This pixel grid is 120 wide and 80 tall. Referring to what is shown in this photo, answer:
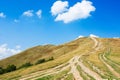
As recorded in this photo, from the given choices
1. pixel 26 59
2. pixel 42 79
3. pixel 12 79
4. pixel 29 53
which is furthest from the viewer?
pixel 29 53

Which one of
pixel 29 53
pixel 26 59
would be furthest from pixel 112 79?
pixel 29 53

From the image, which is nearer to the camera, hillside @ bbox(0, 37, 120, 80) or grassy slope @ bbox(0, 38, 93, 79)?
hillside @ bbox(0, 37, 120, 80)

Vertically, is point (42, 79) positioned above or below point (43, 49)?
below

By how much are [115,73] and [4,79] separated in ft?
116

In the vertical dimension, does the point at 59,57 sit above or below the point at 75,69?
above

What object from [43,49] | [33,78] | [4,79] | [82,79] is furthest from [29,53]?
[82,79]

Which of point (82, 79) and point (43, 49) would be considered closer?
point (82, 79)

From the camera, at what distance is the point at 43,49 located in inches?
7781

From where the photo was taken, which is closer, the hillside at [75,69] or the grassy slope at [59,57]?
the hillside at [75,69]

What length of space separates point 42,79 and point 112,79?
18775 mm

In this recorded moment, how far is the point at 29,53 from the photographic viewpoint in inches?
7697

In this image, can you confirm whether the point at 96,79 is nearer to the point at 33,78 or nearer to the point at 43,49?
the point at 33,78

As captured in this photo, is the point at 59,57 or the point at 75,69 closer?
the point at 75,69

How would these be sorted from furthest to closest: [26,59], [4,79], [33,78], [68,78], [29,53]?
[29,53] < [26,59] < [4,79] < [33,78] < [68,78]
